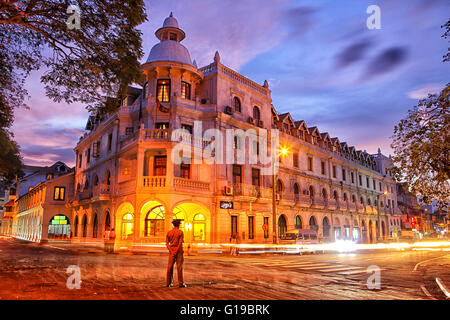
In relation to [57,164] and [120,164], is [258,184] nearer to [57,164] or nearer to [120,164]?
[120,164]

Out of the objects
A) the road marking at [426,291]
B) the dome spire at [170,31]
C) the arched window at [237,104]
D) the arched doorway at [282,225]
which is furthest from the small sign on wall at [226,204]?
the road marking at [426,291]

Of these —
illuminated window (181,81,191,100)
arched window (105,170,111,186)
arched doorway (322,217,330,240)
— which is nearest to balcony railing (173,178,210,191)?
illuminated window (181,81,191,100)

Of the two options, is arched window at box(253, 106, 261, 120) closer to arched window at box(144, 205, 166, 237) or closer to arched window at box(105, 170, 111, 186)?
arched window at box(144, 205, 166, 237)

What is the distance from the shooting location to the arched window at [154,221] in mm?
25875

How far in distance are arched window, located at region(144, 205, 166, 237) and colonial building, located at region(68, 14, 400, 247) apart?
0.07 metres

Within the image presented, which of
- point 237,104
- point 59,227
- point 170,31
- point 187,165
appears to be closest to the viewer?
point 187,165

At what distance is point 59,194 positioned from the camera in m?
42.8

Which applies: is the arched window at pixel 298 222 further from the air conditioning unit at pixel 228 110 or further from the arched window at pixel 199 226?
the air conditioning unit at pixel 228 110

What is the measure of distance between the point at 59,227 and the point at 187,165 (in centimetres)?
2620

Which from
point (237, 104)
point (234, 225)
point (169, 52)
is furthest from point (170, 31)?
point (234, 225)

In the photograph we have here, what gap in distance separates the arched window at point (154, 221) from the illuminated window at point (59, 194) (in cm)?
2191

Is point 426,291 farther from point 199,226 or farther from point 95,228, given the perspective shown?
point 95,228

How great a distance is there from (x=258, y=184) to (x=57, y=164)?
39.6 meters

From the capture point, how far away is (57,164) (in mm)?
56656
